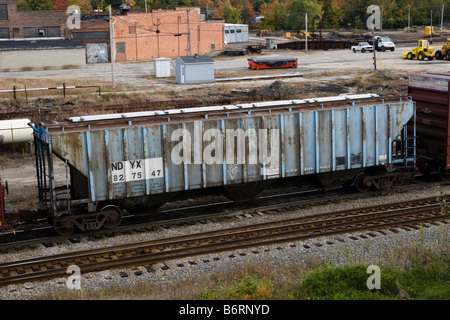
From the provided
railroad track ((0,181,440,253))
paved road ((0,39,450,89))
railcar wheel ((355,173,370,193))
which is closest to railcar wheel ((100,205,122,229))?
railroad track ((0,181,440,253))

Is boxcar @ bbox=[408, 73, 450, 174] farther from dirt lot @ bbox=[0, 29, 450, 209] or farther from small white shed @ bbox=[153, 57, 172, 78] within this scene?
small white shed @ bbox=[153, 57, 172, 78]

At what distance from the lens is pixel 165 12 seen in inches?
3211

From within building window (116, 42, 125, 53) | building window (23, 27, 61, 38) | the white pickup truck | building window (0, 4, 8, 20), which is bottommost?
the white pickup truck

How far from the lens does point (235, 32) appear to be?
105 meters

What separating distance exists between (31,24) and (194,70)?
1485 inches

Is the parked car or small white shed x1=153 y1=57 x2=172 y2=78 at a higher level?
the parked car

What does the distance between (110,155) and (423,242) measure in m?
8.96

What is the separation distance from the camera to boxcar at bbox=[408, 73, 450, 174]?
804 inches

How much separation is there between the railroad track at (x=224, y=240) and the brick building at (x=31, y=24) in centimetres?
6965

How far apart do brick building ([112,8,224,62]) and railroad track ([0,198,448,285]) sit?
62.2 meters

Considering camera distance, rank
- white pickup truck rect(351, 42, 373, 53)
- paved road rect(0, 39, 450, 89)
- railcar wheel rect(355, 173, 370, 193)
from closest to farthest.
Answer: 1. railcar wheel rect(355, 173, 370, 193)
2. paved road rect(0, 39, 450, 89)
3. white pickup truck rect(351, 42, 373, 53)

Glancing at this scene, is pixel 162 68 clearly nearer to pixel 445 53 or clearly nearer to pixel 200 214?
pixel 445 53

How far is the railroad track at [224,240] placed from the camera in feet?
48.0
